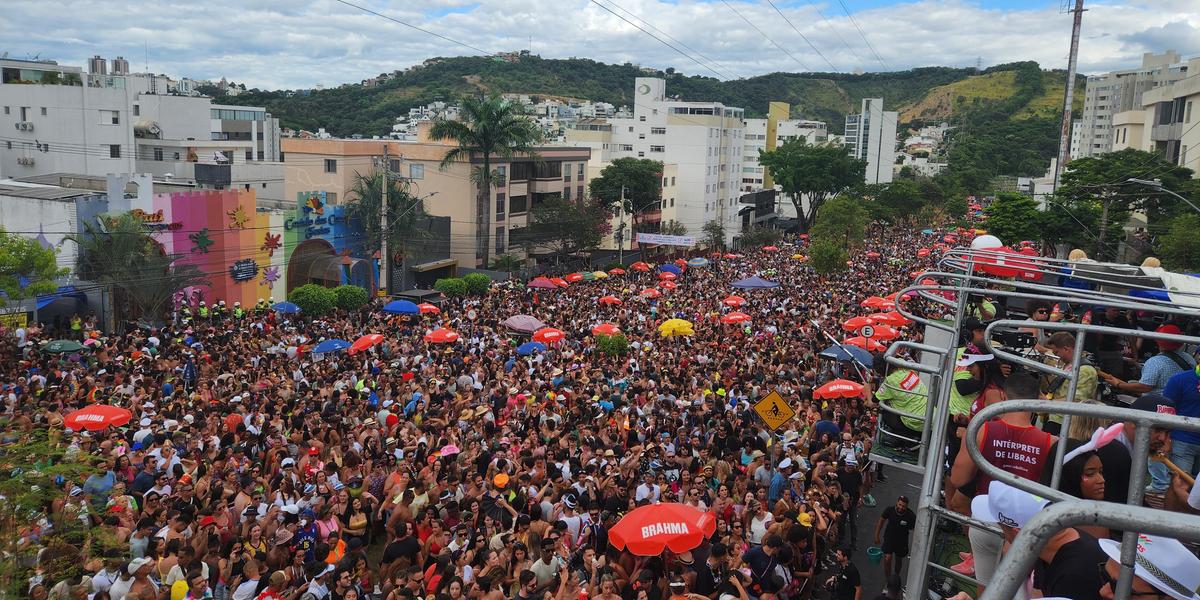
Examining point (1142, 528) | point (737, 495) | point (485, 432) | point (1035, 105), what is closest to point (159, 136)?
point (485, 432)

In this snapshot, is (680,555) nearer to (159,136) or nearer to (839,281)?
(839,281)

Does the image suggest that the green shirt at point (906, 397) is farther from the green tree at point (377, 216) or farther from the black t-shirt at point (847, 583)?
the green tree at point (377, 216)

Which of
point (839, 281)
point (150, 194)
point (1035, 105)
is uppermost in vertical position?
point (1035, 105)

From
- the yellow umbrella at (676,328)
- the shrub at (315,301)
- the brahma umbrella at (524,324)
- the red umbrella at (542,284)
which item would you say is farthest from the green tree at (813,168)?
the brahma umbrella at (524,324)

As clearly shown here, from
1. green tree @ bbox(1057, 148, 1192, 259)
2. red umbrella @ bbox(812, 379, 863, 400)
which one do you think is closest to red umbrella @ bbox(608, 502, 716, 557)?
red umbrella @ bbox(812, 379, 863, 400)

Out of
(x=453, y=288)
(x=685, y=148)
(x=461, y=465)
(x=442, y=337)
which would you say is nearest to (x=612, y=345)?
(x=442, y=337)
